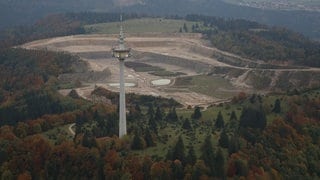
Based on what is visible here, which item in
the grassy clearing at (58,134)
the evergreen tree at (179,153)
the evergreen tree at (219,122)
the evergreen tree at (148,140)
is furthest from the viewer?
the evergreen tree at (219,122)

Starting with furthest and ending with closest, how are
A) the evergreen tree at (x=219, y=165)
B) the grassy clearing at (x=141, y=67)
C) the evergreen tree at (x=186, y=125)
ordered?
the grassy clearing at (x=141, y=67) < the evergreen tree at (x=186, y=125) < the evergreen tree at (x=219, y=165)

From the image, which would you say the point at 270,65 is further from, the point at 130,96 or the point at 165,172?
the point at 165,172

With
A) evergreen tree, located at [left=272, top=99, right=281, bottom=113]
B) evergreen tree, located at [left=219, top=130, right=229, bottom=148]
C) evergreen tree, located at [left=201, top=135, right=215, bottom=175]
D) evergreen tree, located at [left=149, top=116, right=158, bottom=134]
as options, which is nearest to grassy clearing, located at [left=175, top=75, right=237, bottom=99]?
evergreen tree, located at [left=272, top=99, right=281, bottom=113]

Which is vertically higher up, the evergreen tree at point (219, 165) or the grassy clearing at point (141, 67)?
the evergreen tree at point (219, 165)

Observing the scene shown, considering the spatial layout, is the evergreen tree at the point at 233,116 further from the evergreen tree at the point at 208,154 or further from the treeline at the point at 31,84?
the treeline at the point at 31,84

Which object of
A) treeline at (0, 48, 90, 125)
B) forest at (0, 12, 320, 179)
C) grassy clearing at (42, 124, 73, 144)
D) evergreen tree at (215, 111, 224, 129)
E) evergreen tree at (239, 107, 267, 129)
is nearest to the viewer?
forest at (0, 12, 320, 179)

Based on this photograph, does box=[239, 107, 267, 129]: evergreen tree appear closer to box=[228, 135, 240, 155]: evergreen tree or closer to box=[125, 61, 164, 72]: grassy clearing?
box=[228, 135, 240, 155]: evergreen tree

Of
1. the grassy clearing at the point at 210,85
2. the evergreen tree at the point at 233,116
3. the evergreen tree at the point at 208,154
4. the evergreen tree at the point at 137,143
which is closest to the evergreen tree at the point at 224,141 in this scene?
the evergreen tree at the point at 208,154
